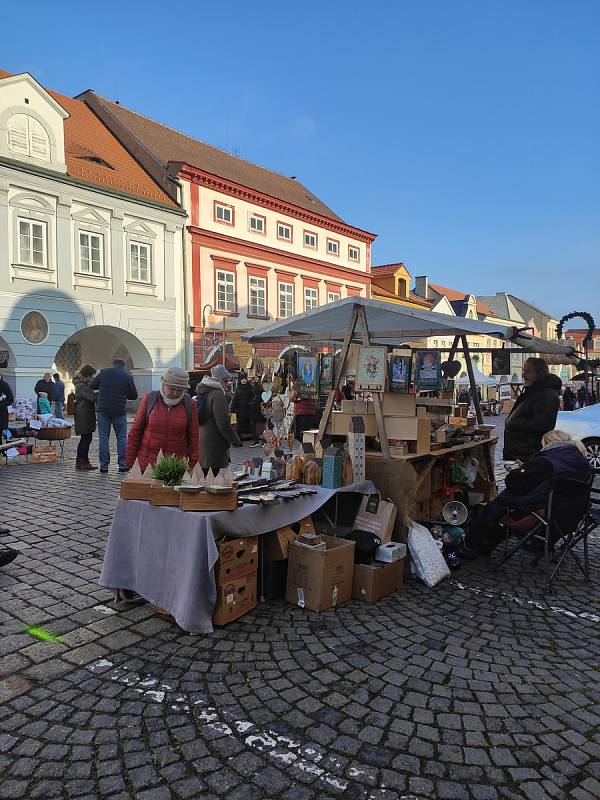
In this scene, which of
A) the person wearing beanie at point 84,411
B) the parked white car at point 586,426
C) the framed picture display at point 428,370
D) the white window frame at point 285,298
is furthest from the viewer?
the white window frame at point 285,298

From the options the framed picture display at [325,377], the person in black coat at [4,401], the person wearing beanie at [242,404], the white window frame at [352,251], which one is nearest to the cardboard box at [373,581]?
the framed picture display at [325,377]

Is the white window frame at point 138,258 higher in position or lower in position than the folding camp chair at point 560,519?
higher

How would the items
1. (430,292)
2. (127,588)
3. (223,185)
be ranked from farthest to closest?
(430,292) → (223,185) → (127,588)

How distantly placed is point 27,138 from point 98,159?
11.8 feet

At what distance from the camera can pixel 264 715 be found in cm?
292

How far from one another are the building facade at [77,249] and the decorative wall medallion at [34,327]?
0.10 feet

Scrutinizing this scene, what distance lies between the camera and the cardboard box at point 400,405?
5.51m

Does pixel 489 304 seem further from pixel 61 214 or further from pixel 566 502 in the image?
pixel 566 502

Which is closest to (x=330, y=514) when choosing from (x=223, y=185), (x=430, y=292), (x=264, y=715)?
(x=264, y=715)

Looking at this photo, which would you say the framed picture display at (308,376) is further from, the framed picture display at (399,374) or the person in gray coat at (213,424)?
the framed picture display at (399,374)

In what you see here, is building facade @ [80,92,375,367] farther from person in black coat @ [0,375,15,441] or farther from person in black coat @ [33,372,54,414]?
person in black coat @ [0,375,15,441]

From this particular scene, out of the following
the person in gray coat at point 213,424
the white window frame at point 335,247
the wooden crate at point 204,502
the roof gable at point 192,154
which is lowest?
the wooden crate at point 204,502

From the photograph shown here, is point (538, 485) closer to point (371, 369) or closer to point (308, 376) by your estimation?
point (371, 369)

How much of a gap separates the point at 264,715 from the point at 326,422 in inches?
123
